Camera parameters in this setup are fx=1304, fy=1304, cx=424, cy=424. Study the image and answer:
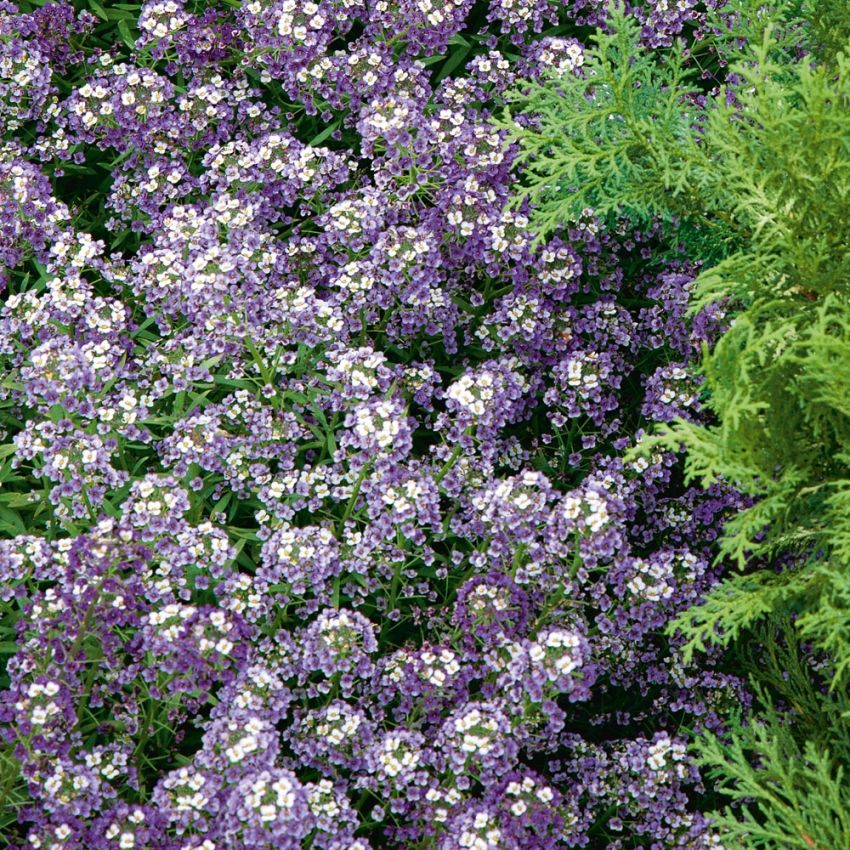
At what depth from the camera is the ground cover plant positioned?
3830 millimetres

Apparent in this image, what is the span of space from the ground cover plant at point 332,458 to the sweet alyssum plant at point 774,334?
1.23 ft


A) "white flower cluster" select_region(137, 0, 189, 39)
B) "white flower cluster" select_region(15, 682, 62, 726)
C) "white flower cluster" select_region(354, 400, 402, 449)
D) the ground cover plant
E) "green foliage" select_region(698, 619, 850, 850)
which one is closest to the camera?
"green foliage" select_region(698, 619, 850, 850)

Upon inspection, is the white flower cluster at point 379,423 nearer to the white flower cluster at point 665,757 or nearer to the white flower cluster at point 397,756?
the white flower cluster at point 397,756

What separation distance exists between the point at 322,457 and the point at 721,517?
1481mm

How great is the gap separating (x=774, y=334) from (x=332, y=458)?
1750 millimetres

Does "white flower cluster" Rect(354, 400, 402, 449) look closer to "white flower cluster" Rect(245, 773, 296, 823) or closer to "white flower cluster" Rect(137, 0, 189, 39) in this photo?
"white flower cluster" Rect(245, 773, 296, 823)

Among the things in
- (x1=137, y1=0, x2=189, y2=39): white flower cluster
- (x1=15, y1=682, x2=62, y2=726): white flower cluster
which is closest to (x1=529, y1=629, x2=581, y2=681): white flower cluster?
(x1=15, y1=682, x2=62, y2=726): white flower cluster

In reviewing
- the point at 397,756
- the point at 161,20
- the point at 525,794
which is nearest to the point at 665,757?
the point at 525,794

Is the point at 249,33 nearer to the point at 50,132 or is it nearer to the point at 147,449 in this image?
the point at 50,132

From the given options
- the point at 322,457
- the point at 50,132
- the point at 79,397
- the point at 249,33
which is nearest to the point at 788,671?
the point at 322,457

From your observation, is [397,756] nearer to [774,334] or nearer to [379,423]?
[379,423]

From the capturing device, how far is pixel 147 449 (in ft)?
15.4

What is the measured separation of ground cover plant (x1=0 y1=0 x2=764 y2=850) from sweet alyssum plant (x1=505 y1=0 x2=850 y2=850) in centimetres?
38

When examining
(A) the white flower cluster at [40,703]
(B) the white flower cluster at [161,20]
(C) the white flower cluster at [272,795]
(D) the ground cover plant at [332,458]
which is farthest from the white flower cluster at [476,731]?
(B) the white flower cluster at [161,20]
